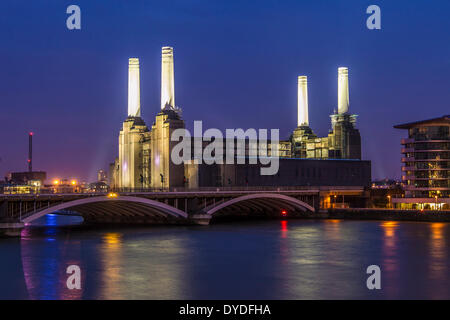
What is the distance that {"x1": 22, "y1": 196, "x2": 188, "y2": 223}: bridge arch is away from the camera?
214 feet

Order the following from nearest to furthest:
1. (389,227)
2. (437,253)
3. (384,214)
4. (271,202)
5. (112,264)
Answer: (112,264)
(437,253)
(389,227)
(384,214)
(271,202)

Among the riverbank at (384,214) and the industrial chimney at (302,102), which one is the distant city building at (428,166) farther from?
the industrial chimney at (302,102)

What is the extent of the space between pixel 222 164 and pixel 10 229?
53872mm

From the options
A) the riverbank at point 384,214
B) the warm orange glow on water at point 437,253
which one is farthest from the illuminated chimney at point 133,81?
the warm orange glow on water at point 437,253

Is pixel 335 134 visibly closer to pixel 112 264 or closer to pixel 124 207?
pixel 124 207

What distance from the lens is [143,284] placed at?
36.8 metres

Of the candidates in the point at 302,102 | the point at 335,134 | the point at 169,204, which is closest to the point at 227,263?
the point at 169,204

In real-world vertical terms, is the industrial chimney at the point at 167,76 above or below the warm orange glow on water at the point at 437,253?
above

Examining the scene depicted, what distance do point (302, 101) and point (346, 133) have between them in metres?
14.3

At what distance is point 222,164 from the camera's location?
358ft

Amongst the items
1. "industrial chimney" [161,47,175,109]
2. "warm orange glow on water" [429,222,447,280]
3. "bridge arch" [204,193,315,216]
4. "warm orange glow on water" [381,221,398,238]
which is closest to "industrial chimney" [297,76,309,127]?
"industrial chimney" [161,47,175,109]

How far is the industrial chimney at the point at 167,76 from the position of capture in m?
106
